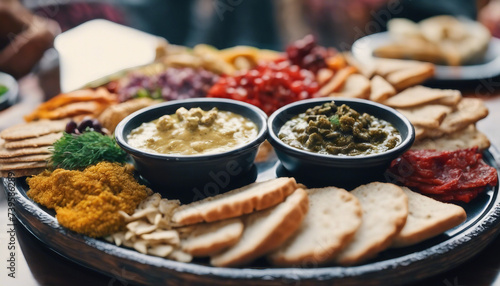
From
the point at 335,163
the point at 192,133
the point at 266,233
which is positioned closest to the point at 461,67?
the point at 335,163

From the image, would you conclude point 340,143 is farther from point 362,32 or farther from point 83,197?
point 362,32

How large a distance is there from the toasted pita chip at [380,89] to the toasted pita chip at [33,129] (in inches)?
96.7

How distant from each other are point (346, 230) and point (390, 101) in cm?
184

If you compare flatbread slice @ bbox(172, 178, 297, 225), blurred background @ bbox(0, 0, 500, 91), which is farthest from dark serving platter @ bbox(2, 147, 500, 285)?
blurred background @ bbox(0, 0, 500, 91)

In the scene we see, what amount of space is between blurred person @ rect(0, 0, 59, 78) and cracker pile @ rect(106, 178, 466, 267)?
311cm

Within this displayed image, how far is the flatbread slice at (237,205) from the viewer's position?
2.26 metres

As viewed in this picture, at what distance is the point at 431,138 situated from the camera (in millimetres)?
3295

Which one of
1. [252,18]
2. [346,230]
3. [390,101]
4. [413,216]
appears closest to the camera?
[346,230]

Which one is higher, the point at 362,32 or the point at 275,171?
the point at 275,171

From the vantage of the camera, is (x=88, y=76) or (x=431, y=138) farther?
(x=88, y=76)

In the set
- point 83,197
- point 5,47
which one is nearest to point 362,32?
point 5,47

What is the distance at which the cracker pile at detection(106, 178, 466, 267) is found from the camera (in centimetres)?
214

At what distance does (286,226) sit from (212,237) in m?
0.36

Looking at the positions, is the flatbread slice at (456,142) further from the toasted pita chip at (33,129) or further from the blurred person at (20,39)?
the blurred person at (20,39)
